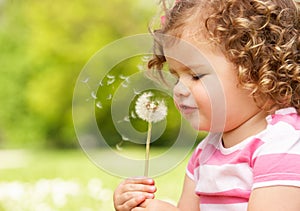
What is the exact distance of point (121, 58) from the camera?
1.78 metres

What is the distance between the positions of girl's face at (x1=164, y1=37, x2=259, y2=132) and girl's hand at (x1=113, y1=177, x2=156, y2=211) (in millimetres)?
173

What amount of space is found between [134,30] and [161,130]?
5.52m

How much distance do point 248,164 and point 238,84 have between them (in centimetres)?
18

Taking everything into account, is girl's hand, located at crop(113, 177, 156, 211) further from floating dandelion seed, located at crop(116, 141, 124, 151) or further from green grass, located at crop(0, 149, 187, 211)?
green grass, located at crop(0, 149, 187, 211)

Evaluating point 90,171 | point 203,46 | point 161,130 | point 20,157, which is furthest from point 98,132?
point 20,157

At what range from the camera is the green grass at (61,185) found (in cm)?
452

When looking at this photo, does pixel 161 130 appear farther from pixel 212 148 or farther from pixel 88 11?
pixel 88 11

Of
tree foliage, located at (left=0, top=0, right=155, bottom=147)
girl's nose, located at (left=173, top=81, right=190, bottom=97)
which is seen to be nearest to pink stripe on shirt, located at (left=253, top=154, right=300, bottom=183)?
girl's nose, located at (left=173, top=81, right=190, bottom=97)

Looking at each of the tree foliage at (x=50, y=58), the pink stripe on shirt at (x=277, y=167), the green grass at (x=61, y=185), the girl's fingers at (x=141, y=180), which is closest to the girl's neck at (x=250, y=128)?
the pink stripe on shirt at (x=277, y=167)

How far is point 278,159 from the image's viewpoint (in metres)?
1.67

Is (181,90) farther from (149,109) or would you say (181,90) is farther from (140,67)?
(140,67)

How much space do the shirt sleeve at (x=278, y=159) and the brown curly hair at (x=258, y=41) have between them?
90mm

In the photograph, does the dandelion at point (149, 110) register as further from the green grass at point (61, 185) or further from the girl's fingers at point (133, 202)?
the green grass at point (61, 185)

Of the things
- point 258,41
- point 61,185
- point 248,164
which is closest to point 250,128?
point 248,164
